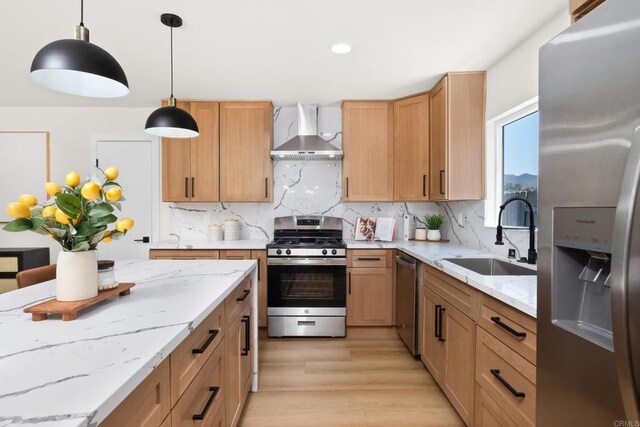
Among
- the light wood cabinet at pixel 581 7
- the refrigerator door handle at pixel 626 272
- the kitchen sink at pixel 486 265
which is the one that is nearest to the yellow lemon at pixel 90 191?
the refrigerator door handle at pixel 626 272

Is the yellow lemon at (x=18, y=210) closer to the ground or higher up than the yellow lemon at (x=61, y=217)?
higher up

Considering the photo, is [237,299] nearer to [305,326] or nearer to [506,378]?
[506,378]

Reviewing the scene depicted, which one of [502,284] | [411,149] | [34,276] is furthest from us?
[411,149]

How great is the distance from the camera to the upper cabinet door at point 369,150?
3473 mm

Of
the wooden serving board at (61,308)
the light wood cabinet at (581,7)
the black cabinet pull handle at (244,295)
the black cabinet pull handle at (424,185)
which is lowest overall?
the black cabinet pull handle at (244,295)

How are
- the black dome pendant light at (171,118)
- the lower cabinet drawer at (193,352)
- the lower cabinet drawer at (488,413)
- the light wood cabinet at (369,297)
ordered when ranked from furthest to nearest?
the light wood cabinet at (369,297)
the black dome pendant light at (171,118)
the lower cabinet drawer at (488,413)
the lower cabinet drawer at (193,352)

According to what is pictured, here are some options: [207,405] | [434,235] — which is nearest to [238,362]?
[207,405]

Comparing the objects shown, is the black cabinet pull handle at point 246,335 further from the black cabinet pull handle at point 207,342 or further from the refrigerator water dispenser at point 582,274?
the refrigerator water dispenser at point 582,274

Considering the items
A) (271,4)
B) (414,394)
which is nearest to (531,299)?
(414,394)

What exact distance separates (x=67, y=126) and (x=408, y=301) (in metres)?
4.32

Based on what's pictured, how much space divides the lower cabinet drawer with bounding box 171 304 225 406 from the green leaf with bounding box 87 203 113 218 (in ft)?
1.69

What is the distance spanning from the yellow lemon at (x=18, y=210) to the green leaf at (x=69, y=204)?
112 millimetres

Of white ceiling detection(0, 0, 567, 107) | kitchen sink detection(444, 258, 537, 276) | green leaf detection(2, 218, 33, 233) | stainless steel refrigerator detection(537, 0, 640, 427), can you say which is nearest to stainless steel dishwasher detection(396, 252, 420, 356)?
kitchen sink detection(444, 258, 537, 276)

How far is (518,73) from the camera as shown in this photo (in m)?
2.31
